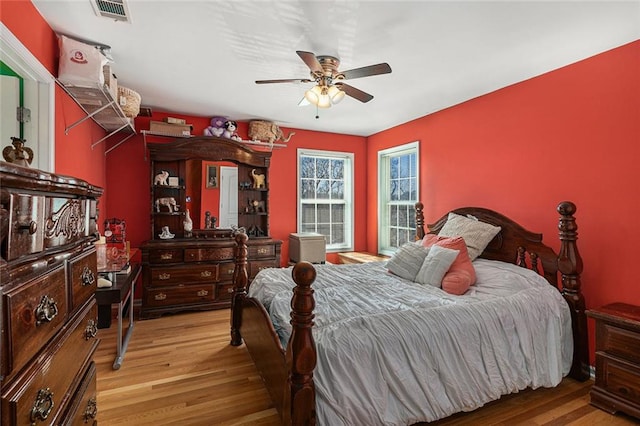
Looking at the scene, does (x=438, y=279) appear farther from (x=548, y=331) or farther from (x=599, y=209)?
(x=599, y=209)

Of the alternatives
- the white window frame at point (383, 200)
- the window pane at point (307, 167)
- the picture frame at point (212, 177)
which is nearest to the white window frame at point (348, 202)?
the window pane at point (307, 167)

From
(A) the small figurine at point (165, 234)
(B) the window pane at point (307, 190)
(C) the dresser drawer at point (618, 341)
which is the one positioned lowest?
(C) the dresser drawer at point (618, 341)

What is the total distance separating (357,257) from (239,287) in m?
2.34

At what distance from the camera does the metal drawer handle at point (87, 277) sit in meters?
1.05

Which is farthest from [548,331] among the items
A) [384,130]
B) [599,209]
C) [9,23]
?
[9,23]

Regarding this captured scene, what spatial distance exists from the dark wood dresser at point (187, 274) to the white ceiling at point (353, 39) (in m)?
1.76

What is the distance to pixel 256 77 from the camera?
9.45 feet

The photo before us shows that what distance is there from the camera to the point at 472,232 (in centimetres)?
293

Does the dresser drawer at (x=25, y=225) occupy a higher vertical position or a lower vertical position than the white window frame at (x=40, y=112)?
lower

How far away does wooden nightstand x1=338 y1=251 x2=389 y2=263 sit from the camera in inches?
181

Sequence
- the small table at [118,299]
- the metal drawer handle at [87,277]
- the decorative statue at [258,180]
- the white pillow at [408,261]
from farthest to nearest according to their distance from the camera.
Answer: the decorative statue at [258,180] < the white pillow at [408,261] < the small table at [118,299] < the metal drawer handle at [87,277]

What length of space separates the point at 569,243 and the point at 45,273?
2.97m

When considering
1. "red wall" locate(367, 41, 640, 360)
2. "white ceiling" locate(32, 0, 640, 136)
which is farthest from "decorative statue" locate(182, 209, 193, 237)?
"red wall" locate(367, 41, 640, 360)

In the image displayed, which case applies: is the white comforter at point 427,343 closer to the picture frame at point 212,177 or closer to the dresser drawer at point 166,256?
the dresser drawer at point 166,256
